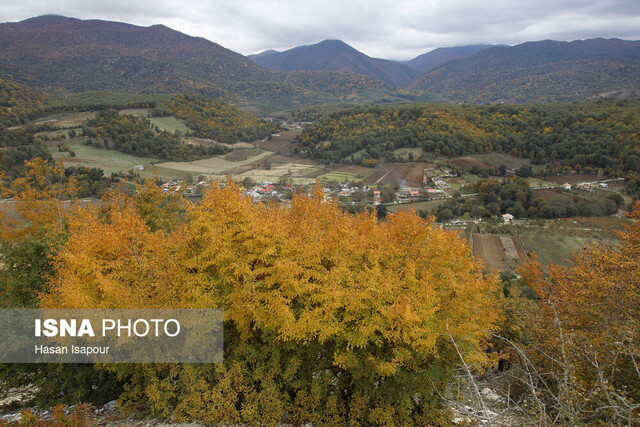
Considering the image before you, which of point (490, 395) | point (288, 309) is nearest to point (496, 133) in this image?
point (490, 395)

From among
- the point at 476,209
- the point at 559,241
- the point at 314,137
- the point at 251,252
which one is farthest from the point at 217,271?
the point at 314,137

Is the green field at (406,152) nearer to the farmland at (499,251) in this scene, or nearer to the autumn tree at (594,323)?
the farmland at (499,251)

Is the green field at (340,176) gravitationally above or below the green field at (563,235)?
above

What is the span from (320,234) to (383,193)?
44.9m

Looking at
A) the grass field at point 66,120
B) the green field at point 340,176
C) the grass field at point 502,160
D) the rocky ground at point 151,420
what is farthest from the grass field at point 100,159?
the grass field at point 502,160

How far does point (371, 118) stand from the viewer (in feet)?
303

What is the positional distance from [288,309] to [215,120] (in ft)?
322

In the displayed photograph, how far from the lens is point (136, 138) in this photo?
71875 mm

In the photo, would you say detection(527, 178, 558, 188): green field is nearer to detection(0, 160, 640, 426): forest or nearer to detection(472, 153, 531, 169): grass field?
detection(472, 153, 531, 169): grass field

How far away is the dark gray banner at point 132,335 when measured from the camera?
10094 millimetres

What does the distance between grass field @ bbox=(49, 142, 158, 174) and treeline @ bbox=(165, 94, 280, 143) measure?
25.6 m

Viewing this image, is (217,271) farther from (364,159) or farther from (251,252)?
(364,159)

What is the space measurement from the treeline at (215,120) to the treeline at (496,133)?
18.5 meters

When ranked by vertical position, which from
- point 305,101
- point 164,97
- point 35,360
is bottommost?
point 35,360
